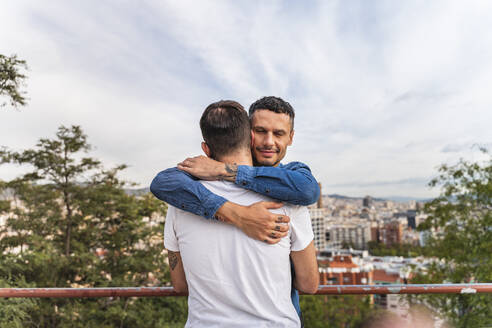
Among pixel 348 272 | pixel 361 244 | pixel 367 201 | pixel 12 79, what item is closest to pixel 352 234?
pixel 361 244

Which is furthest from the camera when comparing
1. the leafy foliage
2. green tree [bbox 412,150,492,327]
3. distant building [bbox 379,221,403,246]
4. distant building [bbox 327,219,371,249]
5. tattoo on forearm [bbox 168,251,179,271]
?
distant building [bbox 327,219,371,249]

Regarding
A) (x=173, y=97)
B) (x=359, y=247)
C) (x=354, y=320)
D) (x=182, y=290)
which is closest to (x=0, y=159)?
(x=182, y=290)

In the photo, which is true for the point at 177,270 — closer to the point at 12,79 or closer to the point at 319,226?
the point at 12,79

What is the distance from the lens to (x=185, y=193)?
0.92 meters

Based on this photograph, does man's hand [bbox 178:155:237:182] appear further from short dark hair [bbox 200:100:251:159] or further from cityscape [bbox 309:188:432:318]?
cityscape [bbox 309:188:432:318]

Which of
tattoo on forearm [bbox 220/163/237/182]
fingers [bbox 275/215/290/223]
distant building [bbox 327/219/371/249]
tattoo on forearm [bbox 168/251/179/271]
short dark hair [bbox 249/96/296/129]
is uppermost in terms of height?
short dark hair [bbox 249/96/296/129]

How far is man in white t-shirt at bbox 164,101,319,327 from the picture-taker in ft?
2.78

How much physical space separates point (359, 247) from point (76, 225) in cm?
9635

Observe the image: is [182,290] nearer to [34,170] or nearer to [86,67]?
[34,170]

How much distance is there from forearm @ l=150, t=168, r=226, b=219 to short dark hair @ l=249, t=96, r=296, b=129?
0.62 metres

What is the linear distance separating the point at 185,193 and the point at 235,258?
237 millimetres

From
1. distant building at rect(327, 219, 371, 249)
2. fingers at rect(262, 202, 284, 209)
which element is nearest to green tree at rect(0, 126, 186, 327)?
fingers at rect(262, 202, 284, 209)

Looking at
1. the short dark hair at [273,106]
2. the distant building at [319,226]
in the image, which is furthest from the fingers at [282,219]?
the distant building at [319,226]

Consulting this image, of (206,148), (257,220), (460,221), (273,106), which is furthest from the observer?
(460,221)
